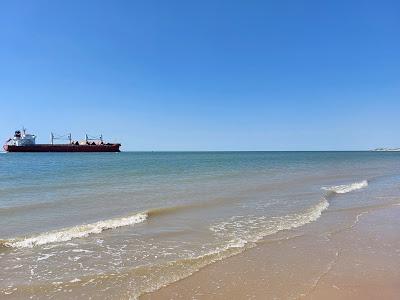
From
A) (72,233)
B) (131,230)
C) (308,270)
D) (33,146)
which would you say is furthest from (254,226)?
(33,146)

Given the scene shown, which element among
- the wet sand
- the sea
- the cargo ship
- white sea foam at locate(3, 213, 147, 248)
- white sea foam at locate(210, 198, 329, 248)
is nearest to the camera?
the wet sand

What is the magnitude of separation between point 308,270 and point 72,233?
696cm

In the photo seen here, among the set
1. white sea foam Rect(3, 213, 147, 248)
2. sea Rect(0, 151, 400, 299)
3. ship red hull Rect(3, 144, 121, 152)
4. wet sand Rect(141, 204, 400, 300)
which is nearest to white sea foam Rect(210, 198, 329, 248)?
sea Rect(0, 151, 400, 299)

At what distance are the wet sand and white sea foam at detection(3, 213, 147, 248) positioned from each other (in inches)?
194

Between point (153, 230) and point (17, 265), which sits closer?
point (17, 265)

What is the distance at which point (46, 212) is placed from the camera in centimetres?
1480

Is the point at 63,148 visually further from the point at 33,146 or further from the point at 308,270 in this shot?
the point at 308,270

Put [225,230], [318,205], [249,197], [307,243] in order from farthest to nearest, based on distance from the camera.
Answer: [249,197]
[318,205]
[225,230]
[307,243]

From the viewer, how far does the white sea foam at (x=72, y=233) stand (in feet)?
32.9

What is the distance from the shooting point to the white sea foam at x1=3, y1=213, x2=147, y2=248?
1003cm

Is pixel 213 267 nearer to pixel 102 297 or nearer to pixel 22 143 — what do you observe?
pixel 102 297

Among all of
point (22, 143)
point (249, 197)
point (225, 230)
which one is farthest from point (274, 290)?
point (22, 143)

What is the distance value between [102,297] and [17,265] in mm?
3020

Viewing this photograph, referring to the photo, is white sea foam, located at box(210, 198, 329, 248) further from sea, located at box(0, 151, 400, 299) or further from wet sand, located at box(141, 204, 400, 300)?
wet sand, located at box(141, 204, 400, 300)
